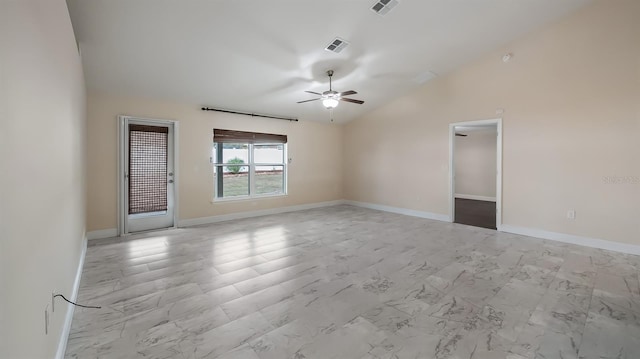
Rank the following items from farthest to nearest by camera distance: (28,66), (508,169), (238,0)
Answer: (508,169), (238,0), (28,66)

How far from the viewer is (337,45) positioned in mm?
4242

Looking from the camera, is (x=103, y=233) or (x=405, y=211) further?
(x=405, y=211)

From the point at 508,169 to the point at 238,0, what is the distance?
17.7ft

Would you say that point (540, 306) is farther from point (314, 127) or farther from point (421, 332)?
point (314, 127)

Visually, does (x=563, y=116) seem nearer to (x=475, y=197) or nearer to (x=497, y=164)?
(x=497, y=164)

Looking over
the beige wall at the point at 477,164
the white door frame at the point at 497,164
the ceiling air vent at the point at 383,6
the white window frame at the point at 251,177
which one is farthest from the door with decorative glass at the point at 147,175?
the beige wall at the point at 477,164

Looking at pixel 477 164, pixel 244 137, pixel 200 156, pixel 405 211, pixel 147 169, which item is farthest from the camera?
pixel 477 164

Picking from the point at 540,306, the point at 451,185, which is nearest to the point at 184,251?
the point at 540,306

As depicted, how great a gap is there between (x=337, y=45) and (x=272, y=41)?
1.03 meters

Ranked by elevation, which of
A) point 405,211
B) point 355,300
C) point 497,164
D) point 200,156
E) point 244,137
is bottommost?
point 355,300

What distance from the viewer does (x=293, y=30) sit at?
12.3ft

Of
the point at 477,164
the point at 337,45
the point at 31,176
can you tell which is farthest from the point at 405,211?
the point at 31,176

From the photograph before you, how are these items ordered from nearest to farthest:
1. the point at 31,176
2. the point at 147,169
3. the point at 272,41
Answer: the point at 31,176
the point at 272,41
the point at 147,169

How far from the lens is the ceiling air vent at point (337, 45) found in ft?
→ 13.5
